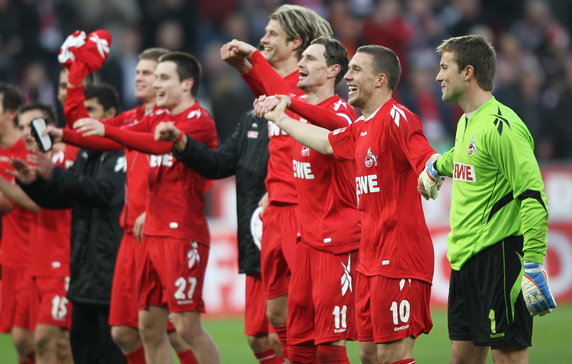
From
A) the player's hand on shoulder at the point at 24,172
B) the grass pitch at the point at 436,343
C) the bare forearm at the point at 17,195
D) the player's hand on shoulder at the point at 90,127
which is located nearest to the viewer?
the player's hand on shoulder at the point at 90,127

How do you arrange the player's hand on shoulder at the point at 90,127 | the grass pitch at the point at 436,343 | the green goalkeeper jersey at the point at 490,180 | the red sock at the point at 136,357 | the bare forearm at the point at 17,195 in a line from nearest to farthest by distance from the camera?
1. the green goalkeeper jersey at the point at 490,180
2. the player's hand on shoulder at the point at 90,127
3. the red sock at the point at 136,357
4. the bare forearm at the point at 17,195
5. the grass pitch at the point at 436,343

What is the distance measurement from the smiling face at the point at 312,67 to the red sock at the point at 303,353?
5.92 feet

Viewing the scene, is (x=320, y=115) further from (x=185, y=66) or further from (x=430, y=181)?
(x=185, y=66)

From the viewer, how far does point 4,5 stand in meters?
16.6

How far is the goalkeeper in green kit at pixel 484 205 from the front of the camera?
19.8ft

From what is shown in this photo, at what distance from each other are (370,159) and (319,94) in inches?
36.8

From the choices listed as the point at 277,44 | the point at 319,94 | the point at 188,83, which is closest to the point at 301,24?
the point at 277,44

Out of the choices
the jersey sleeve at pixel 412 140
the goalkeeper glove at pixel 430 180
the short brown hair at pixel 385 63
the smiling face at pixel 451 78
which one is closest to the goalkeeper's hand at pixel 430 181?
the goalkeeper glove at pixel 430 180

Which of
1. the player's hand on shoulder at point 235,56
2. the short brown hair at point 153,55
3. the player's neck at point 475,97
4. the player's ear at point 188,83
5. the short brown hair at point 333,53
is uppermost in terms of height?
the short brown hair at point 153,55

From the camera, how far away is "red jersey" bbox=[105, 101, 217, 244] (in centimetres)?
816

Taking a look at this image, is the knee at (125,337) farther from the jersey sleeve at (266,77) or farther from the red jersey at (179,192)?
the jersey sleeve at (266,77)

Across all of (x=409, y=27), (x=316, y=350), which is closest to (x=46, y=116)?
(x=316, y=350)

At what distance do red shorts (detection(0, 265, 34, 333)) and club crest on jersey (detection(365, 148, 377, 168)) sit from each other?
13.2 ft

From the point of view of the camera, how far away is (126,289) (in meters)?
8.38
